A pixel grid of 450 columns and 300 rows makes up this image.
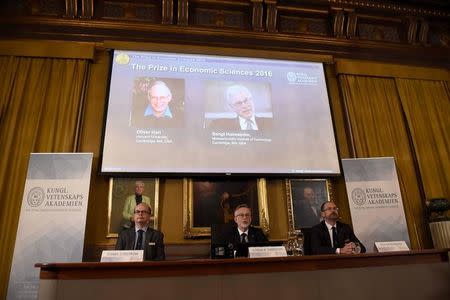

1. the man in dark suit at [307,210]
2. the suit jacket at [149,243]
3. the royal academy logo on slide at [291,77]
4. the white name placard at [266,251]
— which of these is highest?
the royal academy logo on slide at [291,77]

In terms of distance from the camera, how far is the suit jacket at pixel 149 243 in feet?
10.9

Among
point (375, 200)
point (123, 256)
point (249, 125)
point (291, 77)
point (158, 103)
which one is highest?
point (291, 77)

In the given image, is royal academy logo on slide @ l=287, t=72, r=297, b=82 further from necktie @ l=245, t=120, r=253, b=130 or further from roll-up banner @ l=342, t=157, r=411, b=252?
roll-up banner @ l=342, t=157, r=411, b=252

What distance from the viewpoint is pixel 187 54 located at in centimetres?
478

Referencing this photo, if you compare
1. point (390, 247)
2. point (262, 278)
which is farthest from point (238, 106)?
point (262, 278)

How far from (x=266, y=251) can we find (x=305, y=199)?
2.11 m

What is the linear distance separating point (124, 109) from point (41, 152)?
3.52ft

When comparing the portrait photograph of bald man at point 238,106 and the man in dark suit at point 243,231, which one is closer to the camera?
the man in dark suit at point 243,231

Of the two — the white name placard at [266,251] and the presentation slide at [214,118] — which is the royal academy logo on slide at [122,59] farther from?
the white name placard at [266,251]

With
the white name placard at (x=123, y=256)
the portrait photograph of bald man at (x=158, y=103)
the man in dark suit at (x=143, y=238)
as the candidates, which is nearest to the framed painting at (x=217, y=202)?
Result: the man in dark suit at (x=143, y=238)

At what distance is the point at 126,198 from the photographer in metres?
4.09

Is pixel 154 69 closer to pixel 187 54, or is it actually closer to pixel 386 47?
pixel 187 54

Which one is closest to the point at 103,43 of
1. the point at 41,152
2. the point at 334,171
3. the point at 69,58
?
the point at 69,58

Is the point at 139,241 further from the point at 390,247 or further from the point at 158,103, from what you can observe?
the point at 390,247
